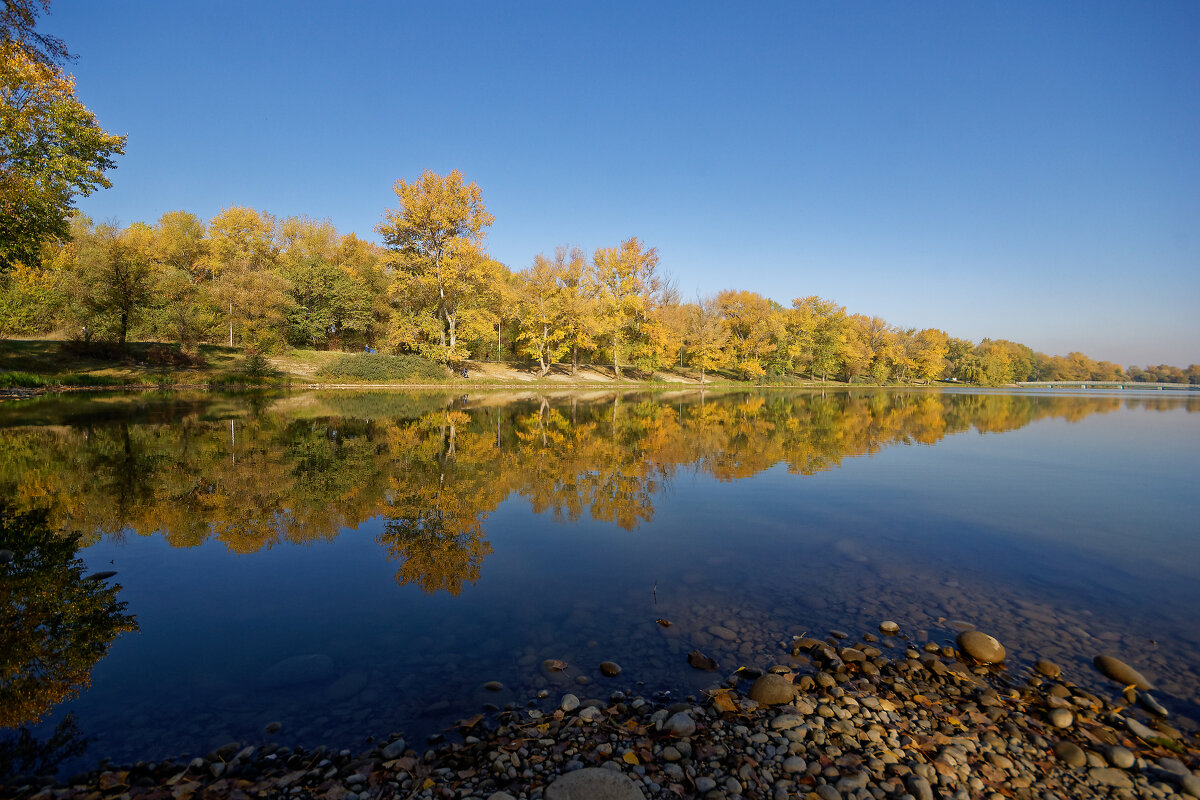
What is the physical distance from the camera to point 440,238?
46.3 meters

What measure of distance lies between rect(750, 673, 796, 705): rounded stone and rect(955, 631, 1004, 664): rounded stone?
6.87 feet

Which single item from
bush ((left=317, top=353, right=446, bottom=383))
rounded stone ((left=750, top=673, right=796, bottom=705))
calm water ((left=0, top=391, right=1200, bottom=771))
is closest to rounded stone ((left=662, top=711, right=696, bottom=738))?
calm water ((left=0, top=391, right=1200, bottom=771))

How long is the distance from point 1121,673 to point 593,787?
5104 millimetres

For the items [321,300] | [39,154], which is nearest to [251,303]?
[321,300]

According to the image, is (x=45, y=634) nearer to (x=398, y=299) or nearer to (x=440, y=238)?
(x=440, y=238)

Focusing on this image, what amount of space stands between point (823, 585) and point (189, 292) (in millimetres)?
52510

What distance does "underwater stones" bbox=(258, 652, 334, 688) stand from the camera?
15.1ft

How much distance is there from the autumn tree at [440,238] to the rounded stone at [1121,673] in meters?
45.6

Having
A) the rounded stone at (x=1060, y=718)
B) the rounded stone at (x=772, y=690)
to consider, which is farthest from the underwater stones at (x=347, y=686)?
the rounded stone at (x=1060, y=718)

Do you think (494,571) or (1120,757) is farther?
(494,571)

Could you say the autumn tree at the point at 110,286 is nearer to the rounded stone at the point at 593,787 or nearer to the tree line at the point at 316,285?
the tree line at the point at 316,285

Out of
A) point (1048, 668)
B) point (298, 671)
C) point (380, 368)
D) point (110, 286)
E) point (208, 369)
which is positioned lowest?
point (298, 671)

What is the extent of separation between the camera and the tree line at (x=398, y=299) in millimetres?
37750

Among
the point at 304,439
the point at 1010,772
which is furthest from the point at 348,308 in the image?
the point at 1010,772
